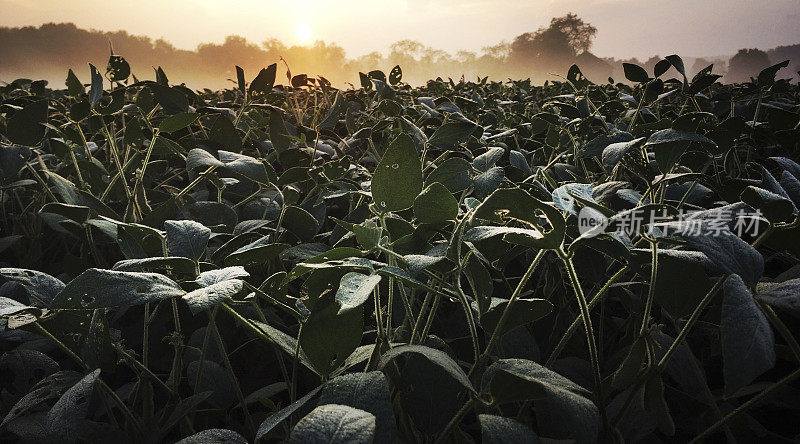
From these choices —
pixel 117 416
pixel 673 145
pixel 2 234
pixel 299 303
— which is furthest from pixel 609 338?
pixel 2 234

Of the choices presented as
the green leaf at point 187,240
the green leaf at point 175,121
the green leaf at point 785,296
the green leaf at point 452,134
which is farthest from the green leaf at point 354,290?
the green leaf at point 175,121

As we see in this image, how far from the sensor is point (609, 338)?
1007mm

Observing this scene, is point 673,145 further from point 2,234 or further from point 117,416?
point 2,234

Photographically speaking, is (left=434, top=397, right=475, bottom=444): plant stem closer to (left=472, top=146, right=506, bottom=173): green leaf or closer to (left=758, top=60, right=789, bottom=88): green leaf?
(left=472, top=146, right=506, bottom=173): green leaf

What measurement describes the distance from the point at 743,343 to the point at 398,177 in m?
0.38

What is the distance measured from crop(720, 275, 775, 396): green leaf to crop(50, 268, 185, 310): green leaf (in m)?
0.43

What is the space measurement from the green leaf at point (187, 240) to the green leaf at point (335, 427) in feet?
0.95

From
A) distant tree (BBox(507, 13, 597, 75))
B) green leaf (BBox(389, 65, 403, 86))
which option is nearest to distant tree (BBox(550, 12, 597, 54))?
distant tree (BBox(507, 13, 597, 75))

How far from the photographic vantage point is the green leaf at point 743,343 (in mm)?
354

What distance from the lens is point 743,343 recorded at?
0.36 meters

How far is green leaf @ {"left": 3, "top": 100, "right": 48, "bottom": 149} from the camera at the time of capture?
103cm

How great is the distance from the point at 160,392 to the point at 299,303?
448mm

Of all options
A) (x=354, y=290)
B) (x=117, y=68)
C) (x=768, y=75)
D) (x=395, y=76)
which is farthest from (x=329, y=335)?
(x=768, y=75)

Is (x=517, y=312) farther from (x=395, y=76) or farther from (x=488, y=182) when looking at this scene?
(x=395, y=76)
